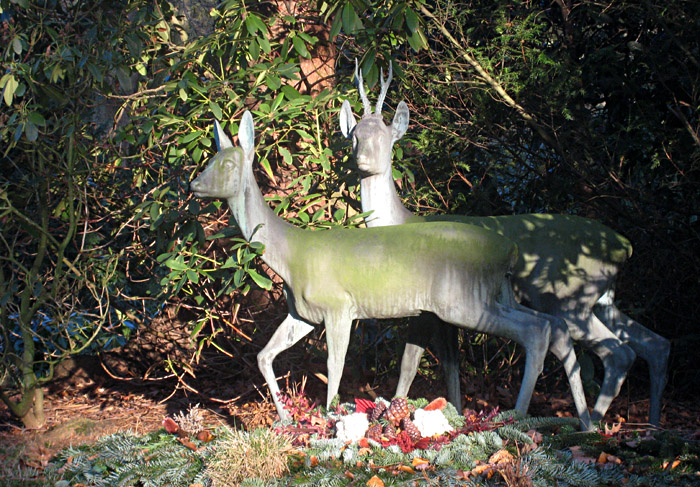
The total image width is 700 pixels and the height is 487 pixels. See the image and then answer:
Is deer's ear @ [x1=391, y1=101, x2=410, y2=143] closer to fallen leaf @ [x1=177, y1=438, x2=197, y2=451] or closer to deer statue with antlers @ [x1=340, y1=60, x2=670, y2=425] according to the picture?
deer statue with antlers @ [x1=340, y1=60, x2=670, y2=425]

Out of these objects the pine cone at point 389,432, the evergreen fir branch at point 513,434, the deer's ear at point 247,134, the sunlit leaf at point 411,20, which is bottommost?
the pine cone at point 389,432

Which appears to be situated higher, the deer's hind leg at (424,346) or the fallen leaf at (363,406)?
the deer's hind leg at (424,346)

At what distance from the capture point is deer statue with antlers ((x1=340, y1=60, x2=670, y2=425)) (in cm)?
498

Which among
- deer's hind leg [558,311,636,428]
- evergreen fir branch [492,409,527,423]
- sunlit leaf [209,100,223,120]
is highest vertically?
sunlit leaf [209,100,223,120]

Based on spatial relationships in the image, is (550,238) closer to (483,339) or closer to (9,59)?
(483,339)

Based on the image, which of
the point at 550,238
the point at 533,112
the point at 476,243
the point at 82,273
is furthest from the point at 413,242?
the point at 82,273

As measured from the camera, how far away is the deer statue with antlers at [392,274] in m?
4.51

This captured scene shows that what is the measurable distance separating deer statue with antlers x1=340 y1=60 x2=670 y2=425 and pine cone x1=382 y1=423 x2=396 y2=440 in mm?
966

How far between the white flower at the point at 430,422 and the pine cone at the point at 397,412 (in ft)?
0.23

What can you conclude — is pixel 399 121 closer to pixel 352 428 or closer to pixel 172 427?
pixel 352 428

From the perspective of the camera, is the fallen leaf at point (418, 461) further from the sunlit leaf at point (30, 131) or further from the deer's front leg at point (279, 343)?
the sunlit leaf at point (30, 131)

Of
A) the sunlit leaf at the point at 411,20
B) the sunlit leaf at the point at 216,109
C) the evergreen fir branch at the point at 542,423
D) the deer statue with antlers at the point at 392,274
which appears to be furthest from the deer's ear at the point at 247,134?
the evergreen fir branch at the point at 542,423

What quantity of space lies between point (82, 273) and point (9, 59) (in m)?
1.93

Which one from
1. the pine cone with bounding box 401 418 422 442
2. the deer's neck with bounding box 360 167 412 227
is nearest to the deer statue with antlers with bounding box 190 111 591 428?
the deer's neck with bounding box 360 167 412 227
